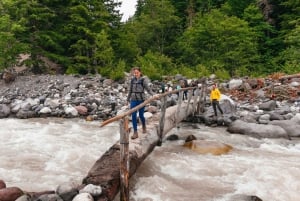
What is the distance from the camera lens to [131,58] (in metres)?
29.2

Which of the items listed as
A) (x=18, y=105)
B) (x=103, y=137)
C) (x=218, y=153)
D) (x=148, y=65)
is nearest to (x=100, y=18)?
(x=148, y=65)

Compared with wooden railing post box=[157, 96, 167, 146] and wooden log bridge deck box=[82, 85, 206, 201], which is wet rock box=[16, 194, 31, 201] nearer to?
wooden log bridge deck box=[82, 85, 206, 201]

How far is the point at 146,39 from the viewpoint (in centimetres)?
3912

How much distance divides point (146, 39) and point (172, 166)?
31.5 meters

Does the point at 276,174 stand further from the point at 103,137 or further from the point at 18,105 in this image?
the point at 18,105

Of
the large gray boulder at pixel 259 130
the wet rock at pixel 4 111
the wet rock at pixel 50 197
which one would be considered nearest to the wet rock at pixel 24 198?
the wet rock at pixel 50 197

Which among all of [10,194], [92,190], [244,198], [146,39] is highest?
[146,39]

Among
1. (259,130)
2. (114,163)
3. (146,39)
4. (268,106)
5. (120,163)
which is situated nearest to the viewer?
(120,163)

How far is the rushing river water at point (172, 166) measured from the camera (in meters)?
7.30

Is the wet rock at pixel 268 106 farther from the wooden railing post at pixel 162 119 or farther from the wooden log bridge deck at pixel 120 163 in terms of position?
the wooden log bridge deck at pixel 120 163

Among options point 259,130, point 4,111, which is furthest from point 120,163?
point 4,111

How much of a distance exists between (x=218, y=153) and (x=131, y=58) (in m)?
20.3

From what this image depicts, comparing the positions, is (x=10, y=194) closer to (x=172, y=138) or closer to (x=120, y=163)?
(x=120, y=163)

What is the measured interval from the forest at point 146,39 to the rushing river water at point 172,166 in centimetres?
1081
